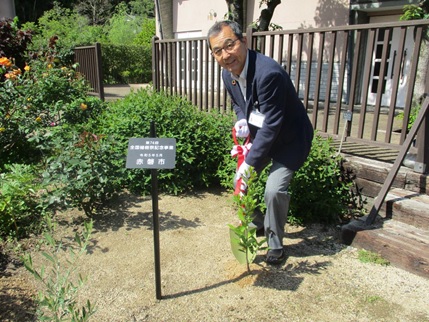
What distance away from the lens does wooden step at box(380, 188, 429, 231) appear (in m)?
3.15

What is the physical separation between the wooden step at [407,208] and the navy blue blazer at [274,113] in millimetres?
1182

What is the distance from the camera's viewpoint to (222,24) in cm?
249

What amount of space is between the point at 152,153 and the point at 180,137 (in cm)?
201

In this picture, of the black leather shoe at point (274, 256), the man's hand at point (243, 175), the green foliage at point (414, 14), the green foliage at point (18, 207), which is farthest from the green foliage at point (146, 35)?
the black leather shoe at point (274, 256)

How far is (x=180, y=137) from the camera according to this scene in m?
4.33

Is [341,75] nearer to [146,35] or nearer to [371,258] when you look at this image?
[371,258]

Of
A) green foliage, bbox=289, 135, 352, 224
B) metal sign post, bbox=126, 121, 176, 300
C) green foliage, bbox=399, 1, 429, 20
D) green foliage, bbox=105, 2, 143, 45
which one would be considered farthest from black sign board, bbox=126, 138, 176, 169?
green foliage, bbox=105, 2, 143, 45

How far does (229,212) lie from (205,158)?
2.72 feet

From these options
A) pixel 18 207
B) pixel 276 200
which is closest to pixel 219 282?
pixel 276 200

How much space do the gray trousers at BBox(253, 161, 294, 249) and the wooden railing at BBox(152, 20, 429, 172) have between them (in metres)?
1.50

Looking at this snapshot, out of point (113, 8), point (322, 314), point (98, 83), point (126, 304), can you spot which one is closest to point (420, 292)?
point (322, 314)

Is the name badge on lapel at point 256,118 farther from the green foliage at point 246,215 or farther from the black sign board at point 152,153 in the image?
the black sign board at point 152,153

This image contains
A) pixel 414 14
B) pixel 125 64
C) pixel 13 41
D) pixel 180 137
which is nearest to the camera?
pixel 180 137

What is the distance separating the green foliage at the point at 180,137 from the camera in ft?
14.0
